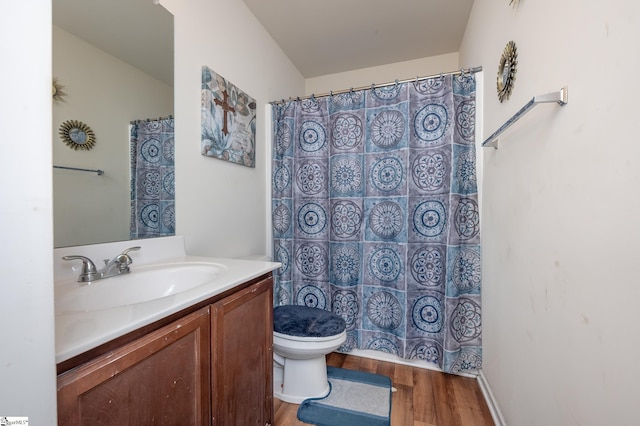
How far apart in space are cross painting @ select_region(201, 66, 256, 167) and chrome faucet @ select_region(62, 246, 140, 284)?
675 mm

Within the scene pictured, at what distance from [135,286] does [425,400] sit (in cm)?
150

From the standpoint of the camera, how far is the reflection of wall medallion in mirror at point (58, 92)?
0.85 metres

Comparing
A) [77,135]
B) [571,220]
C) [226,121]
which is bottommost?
[571,220]

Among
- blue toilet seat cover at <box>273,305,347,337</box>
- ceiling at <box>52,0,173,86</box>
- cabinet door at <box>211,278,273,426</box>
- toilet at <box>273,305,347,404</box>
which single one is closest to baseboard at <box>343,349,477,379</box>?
toilet at <box>273,305,347,404</box>

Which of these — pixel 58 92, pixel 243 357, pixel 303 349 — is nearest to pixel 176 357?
pixel 243 357

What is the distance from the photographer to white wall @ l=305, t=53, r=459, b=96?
7.86 feet

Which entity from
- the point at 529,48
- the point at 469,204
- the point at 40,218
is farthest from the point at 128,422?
the point at 469,204

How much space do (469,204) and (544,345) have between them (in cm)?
89

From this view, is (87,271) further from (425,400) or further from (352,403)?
(425,400)

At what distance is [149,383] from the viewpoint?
2.02 feet

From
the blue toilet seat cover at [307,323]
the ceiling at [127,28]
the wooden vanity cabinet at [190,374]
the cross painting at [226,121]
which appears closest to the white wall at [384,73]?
the cross painting at [226,121]

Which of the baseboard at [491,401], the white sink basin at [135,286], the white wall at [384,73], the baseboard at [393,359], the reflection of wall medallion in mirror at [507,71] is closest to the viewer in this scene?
the white sink basin at [135,286]

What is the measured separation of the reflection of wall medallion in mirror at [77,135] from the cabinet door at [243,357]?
734 millimetres

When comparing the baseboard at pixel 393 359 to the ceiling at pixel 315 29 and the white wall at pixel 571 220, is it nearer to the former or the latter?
the white wall at pixel 571 220
